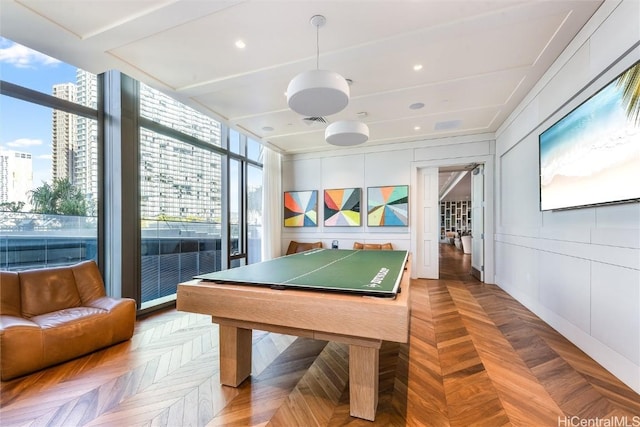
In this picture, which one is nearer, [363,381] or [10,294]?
[363,381]

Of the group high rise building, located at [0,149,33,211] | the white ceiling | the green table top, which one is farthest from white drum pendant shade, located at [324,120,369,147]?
high rise building, located at [0,149,33,211]

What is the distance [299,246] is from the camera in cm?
655

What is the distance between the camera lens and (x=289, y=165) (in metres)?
7.06

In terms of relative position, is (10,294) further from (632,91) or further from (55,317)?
(632,91)

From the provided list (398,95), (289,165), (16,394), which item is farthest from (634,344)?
(289,165)

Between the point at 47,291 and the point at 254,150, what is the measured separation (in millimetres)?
4320

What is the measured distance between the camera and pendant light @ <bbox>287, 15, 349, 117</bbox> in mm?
2066

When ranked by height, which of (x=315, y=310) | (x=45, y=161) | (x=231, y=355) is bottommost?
(x=231, y=355)

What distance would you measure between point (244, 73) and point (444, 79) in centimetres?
245

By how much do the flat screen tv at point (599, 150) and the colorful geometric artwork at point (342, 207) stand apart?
3.63 m

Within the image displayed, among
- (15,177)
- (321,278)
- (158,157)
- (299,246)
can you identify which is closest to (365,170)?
(299,246)

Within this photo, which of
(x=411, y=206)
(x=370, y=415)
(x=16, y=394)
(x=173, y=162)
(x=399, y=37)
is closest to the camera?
(x=370, y=415)

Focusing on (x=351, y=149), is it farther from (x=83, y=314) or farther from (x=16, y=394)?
(x=16, y=394)

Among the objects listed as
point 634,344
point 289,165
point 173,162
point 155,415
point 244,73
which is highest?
point 244,73
